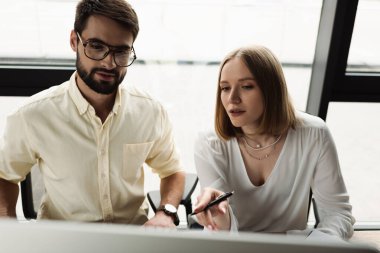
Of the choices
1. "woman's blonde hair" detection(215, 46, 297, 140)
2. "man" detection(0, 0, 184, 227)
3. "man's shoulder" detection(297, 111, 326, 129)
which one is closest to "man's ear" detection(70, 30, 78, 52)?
"man" detection(0, 0, 184, 227)

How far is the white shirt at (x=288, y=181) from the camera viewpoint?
1396 millimetres

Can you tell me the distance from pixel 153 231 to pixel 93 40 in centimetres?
97

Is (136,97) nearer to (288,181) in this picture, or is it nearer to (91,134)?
(91,134)

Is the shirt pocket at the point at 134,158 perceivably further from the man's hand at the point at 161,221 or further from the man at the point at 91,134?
the man's hand at the point at 161,221

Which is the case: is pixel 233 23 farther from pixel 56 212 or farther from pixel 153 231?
pixel 153 231

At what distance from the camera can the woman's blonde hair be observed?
4.34ft

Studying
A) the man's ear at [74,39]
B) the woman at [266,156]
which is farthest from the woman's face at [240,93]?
the man's ear at [74,39]

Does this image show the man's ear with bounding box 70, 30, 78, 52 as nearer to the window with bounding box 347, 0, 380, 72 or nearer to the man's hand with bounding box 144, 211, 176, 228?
the man's hand with bounding box 144, 211, 176, 228

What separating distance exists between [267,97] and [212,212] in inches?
18.6

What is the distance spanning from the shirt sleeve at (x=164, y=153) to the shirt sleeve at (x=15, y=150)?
1.53 ft

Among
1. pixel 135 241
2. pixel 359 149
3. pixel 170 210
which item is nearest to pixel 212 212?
pixel 170 210

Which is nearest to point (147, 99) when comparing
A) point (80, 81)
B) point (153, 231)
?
point (80, 81)

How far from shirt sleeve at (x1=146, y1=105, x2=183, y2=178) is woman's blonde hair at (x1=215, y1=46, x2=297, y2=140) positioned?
21 centimetres

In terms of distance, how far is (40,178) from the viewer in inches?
57.2
